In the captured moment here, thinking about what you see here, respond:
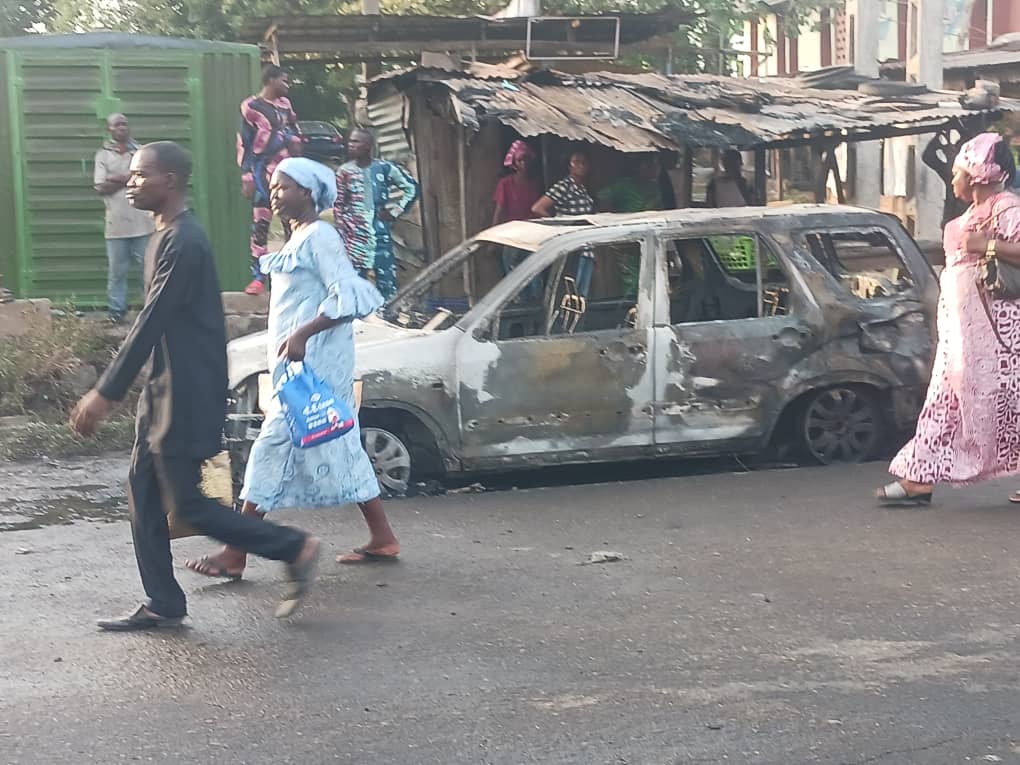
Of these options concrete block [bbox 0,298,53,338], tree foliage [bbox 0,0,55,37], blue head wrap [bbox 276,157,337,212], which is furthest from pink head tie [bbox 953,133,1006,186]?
tree foliage [bbox 0,0,55,37]

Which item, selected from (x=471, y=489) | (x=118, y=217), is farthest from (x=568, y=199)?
(x=471, y=489)

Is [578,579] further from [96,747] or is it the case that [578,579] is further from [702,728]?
[96,747]

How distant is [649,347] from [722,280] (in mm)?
785

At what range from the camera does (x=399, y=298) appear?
8.12m

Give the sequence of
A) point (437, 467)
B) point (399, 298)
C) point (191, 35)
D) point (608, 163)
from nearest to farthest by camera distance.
A: point (437, 467), point (399, 298), point (608, 163), point (191, 35)

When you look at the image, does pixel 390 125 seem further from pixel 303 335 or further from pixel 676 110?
pixel 303 335

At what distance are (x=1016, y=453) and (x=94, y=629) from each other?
4.31 m

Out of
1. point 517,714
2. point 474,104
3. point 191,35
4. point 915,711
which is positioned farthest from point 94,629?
point 191,35

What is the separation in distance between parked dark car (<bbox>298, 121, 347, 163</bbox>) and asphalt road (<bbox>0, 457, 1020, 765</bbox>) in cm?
1279

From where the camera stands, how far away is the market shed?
11375 mm

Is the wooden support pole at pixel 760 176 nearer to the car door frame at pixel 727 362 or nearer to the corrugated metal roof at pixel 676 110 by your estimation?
the corrugated metal roof at pixel 676 110

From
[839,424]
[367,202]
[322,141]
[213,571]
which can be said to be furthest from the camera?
[322,141]

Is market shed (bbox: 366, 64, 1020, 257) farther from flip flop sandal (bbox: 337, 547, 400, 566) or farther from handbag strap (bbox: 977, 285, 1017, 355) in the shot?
flip flop sandal (bbox: 337, 547, 400, 566)

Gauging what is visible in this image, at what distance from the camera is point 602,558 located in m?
6.21
